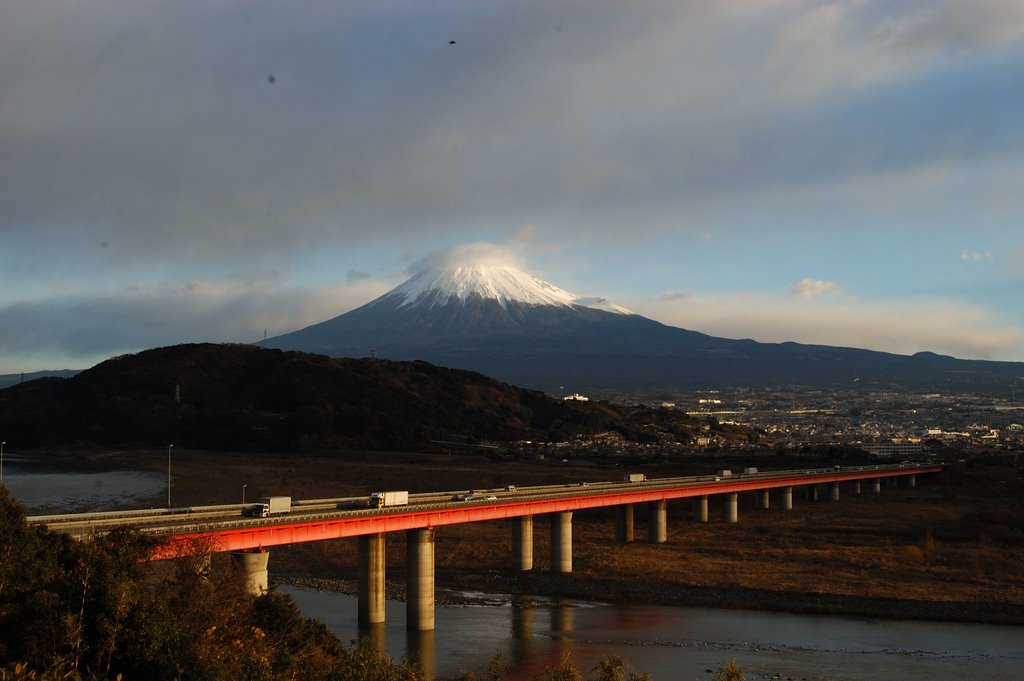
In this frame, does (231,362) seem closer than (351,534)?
No

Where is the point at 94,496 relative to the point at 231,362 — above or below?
below

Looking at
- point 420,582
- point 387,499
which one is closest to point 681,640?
point 420,582

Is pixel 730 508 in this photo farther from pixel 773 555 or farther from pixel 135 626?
pixel 135 626

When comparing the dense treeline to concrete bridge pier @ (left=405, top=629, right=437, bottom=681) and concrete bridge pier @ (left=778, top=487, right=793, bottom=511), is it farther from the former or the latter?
concrete bridge pier @ (left=778, top=487, right=793, bottom=511)

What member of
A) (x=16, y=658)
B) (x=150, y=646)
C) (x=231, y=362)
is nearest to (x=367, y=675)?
(x=150, y=646)

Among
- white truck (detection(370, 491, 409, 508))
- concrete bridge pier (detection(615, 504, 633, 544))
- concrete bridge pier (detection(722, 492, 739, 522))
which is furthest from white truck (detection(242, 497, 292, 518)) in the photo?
concrete bridge pier (detection(722, 492, 739, 522))

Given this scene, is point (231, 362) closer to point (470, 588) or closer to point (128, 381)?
point (128, 381)

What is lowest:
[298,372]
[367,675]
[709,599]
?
[709,599]
